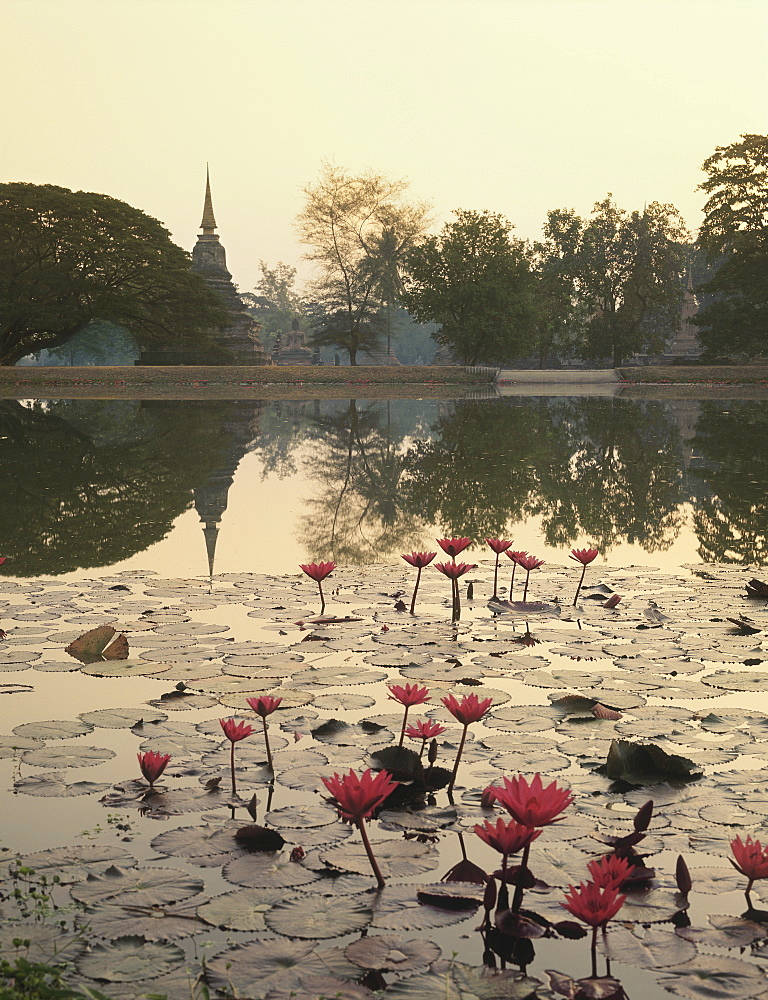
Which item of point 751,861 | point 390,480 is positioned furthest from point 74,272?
point 751,861

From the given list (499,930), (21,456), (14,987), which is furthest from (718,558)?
(21,456)

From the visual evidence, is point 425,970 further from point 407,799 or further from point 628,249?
point 628,249

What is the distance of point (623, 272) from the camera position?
6219 cm

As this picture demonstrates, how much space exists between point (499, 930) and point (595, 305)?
63.2m

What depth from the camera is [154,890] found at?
10.3 feet

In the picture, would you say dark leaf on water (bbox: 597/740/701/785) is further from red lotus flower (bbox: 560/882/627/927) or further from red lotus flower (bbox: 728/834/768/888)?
red lotus flower (bbox: 560/882/627/927)

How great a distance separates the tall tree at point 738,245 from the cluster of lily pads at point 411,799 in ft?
143

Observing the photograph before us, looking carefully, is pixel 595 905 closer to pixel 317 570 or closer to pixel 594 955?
pixel 594 955

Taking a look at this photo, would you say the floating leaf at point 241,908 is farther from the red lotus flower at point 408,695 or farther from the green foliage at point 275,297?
the green foliage at point 275,297

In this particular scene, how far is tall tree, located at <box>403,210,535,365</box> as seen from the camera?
48969mm

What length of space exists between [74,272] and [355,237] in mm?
19696

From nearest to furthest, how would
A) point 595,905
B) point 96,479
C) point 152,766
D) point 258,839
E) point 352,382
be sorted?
1. point 595,905
2. point 258,839
3. point 152,766
4. point 96,479
5. point 352,382

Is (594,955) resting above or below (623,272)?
below

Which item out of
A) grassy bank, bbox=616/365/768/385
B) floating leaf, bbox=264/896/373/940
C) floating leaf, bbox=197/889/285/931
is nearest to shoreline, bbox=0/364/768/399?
grassy bank, bbox=616/365/768/385
